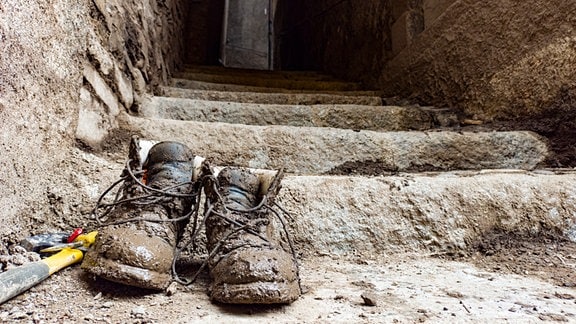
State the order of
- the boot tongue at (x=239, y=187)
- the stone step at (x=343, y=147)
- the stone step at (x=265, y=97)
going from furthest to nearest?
the stone step at (x=265, y=97) < the stone step at (x=343, y=147) < the boot tongue at (x=239, y=187)

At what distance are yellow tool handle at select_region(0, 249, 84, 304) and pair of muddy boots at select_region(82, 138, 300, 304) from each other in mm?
50

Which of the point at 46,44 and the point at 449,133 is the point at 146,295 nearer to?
the point at 46,44

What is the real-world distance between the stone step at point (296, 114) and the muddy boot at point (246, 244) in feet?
2.22

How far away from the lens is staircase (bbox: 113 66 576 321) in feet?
2.81

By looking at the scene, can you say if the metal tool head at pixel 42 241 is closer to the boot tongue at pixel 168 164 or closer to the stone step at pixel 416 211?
the boot tongue at pixel 168 164

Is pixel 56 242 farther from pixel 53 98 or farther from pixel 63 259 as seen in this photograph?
pixel 53 98

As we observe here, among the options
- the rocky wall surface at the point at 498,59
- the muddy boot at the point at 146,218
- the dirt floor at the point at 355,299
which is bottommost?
the dirt floor at the point at 355,299

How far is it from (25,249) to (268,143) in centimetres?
67

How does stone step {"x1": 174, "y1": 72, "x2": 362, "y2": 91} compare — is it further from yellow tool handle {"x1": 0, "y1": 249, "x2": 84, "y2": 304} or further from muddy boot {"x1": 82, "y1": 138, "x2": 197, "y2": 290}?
yellow tool handle {"x1": 0, "y1": 249, "x2": 84, "y2": 304}

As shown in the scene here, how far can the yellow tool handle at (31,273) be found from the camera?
0.49 m

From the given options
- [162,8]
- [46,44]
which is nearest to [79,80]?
[46,44]

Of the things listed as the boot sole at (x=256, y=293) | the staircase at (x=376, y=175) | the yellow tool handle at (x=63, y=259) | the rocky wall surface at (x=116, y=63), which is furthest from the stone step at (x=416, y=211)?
the rocky wall surface at (x=116, y=63)

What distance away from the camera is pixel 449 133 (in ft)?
4.17

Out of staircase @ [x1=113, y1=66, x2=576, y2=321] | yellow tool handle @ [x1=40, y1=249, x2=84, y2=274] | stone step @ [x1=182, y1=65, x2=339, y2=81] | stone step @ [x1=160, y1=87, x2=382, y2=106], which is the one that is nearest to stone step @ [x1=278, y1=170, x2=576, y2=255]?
staircase @ [x1=113, y1=66, x2=576, y2=321]
